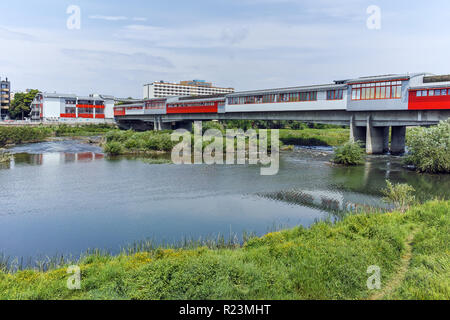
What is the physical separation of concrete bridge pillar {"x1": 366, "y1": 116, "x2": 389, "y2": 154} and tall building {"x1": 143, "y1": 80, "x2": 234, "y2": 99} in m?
123

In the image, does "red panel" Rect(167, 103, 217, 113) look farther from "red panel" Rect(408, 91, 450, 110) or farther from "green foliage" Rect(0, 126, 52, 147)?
"red panel" Rect(408, 91, 450, 110)

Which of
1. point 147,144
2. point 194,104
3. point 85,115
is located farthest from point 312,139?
point 85,115

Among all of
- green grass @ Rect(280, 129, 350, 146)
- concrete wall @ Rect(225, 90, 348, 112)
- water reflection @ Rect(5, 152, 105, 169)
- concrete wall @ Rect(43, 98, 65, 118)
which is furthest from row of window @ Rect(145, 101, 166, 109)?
concrete wall @ Rect(43, 98, 65, 118)

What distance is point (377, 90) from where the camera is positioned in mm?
43719

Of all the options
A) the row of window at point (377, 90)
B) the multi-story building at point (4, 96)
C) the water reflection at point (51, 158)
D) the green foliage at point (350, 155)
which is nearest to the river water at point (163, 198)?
the water reflection at point (51, 158)

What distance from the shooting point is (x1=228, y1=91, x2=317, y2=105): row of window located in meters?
50.7

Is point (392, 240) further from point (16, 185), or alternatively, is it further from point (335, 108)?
point (335, 108)

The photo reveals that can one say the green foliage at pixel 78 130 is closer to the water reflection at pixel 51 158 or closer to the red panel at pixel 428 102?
the water reflection at pixel 51 158

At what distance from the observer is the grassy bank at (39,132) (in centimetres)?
6162

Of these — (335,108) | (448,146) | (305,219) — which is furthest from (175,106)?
(305,219)

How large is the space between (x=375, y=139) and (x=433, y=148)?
12968mm

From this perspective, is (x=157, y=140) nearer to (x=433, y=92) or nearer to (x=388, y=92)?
(x=388, y=92)
